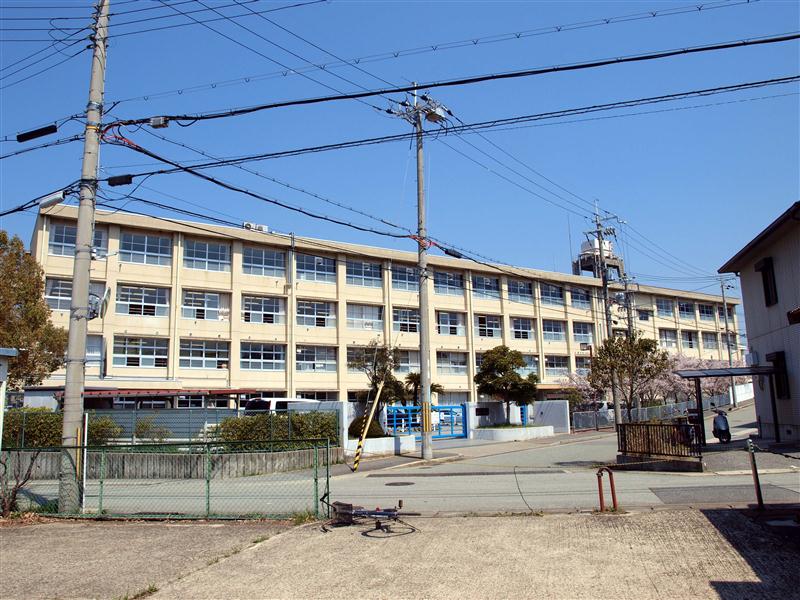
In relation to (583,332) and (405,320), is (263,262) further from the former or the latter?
(583,332)

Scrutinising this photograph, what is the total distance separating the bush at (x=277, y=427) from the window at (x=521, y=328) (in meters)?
33.1

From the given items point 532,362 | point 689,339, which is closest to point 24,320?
point 532,362

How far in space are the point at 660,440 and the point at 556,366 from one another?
4018 centimetres

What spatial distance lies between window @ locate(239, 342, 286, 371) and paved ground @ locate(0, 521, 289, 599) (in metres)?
29.3

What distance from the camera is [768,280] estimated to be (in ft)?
75.0

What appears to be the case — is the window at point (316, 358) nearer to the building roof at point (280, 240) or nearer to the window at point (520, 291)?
the building roof at point (280, 240)

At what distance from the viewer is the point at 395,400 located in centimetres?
3706

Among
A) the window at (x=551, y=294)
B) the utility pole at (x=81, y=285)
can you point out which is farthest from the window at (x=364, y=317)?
the utility pole at (x=81, y=285)

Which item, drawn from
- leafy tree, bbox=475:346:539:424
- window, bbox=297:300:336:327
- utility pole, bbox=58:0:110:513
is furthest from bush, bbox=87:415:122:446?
leafy tree, bbox=475:346:539:424

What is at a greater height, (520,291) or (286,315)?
(520,291)

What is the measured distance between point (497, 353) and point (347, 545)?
1167 inches

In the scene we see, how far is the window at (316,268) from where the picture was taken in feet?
144

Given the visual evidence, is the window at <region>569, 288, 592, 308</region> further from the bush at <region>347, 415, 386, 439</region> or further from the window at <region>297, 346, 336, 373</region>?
the bush at <region>347, 415, 386, 439</region>

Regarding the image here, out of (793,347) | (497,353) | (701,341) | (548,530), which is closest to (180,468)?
(548,530)
